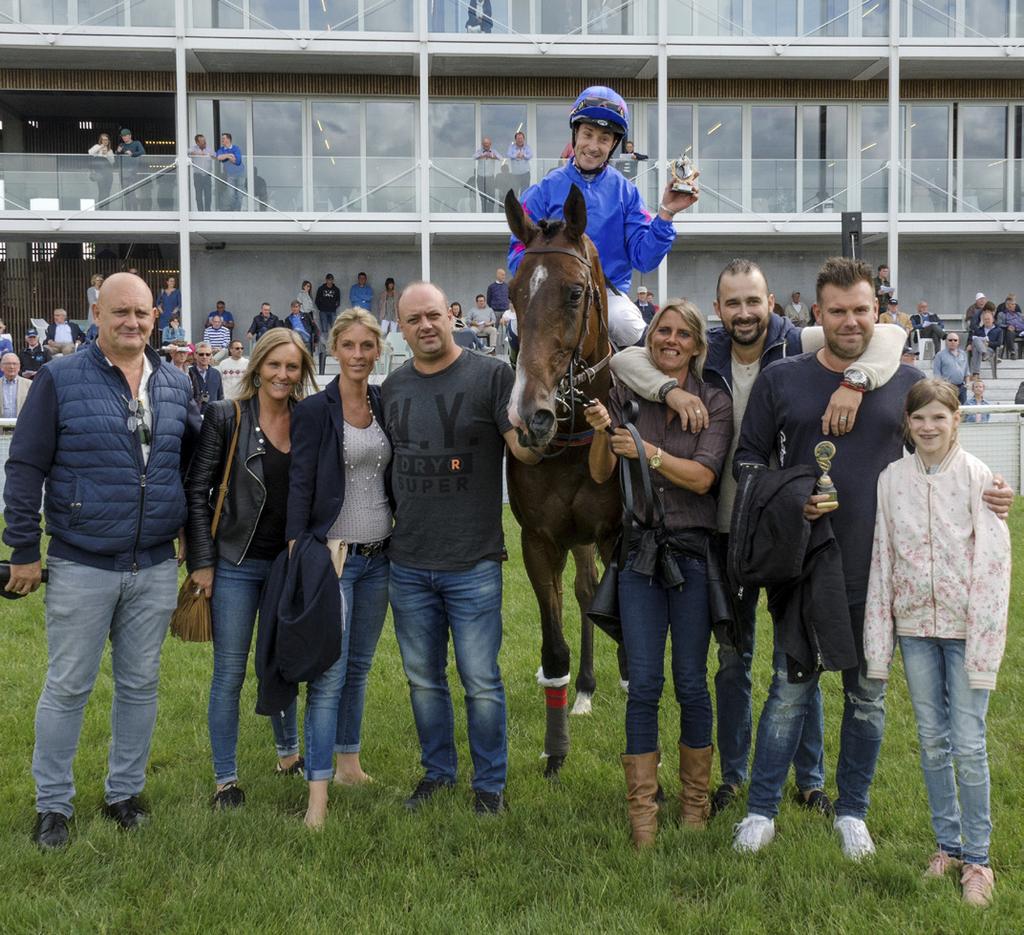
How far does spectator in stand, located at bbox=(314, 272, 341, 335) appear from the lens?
888 inches

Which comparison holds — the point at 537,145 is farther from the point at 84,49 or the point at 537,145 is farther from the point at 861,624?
the point at 861,624

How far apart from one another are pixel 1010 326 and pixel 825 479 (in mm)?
20235

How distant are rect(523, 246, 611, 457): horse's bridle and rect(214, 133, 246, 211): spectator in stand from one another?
1945 cm

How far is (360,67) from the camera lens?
23547 mm

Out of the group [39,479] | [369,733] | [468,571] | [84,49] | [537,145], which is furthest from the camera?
[537,145]

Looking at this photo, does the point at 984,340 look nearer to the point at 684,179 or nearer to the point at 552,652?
the point at 684,179

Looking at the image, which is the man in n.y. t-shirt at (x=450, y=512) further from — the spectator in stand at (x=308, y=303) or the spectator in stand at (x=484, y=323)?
the spectator in stand at (x=308, y=303)

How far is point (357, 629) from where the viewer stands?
468 centimetres

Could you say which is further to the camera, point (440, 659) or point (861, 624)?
point (440, 659)

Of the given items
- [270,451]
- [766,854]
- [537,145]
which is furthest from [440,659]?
[537,145]

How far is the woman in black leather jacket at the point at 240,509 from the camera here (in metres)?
4.48

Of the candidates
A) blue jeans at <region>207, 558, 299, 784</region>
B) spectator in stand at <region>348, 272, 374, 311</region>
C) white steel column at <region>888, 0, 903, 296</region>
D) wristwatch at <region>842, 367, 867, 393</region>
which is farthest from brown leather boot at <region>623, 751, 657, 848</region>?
white steel column at <region>888, 0, 903, 296</region>

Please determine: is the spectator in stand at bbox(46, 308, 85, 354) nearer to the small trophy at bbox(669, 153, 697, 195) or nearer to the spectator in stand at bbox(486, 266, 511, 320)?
the spectator in stand at bbox(486, 266, 511, 320)

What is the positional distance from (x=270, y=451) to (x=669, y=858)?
2.43m
